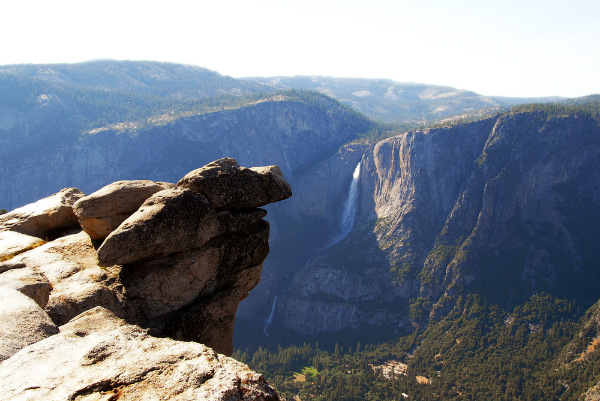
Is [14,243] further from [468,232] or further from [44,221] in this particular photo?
[468,232]

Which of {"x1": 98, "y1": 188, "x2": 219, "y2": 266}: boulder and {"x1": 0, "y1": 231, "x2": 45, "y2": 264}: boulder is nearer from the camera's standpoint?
{"x1": 98, "y1": 188, "x2": 219, "y2": 266}: boulder

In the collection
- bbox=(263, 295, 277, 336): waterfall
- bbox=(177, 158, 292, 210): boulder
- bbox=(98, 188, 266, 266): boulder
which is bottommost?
bbox=(263, 295, 277, 336): waterfall

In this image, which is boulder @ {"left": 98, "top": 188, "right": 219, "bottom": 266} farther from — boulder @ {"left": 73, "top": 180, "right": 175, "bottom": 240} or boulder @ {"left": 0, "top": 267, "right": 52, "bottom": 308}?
boulder @ {"left": 73, "top": 180, "right": 175, "bottom": 240}

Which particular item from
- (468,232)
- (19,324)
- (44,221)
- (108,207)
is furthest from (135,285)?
(468,232)

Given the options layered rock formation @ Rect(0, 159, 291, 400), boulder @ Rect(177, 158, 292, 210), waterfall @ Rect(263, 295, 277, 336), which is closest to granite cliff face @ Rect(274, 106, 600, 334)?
waterfall @ Rect(263, 295, 277, 336)

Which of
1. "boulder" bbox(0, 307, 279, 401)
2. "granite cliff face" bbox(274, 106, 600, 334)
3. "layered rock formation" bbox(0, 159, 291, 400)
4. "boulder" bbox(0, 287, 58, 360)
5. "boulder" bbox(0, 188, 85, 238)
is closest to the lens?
"boulder" bbox(0, 307, 279, 401)

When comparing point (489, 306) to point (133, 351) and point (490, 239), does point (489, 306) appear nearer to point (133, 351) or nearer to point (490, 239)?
point (490, 239)

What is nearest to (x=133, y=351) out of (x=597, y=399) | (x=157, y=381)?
(x=157, y=381)
